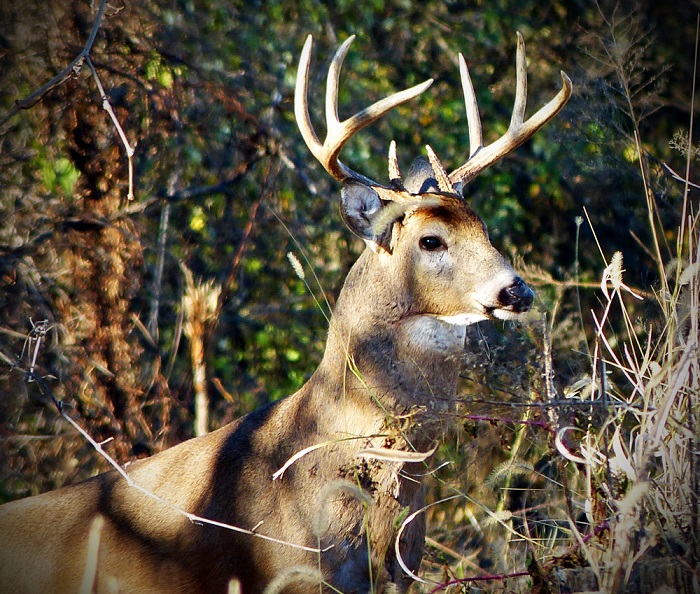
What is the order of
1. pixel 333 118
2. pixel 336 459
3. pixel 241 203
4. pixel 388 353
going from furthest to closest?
pixel 241 203 → pixel 333 118 → pixel 388 353 → pixel 336 459

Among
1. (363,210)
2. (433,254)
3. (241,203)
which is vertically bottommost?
(433,254)

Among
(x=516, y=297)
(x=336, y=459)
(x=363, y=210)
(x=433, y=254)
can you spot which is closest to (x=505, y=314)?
(x=516, y=297)

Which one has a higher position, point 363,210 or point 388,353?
point 363,210

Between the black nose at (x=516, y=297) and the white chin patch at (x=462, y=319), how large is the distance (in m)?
0.12

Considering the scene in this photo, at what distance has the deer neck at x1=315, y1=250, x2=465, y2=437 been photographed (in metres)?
3.43

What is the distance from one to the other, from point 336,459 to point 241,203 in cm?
377

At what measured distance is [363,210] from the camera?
3641 millimetres

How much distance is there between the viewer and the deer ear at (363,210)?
3615mm

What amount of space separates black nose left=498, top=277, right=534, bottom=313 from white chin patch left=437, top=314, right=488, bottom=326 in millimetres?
117

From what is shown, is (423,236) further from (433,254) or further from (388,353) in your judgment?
(388,353)

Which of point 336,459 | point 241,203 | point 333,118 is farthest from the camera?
point 241,203

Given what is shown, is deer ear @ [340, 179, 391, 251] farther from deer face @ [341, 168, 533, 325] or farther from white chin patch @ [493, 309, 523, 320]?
white chin patch @ [493, 309, 523, 320]

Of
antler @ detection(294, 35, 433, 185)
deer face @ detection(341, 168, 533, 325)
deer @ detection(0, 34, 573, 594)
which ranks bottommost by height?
deer @ detection(0, 34, 573, 594)

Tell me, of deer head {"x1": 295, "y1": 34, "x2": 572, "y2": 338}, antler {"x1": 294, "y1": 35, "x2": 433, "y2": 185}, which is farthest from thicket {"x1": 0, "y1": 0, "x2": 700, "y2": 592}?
antler {"x1": 294, "y1": 35, "x2": 433, "y2": 185}
